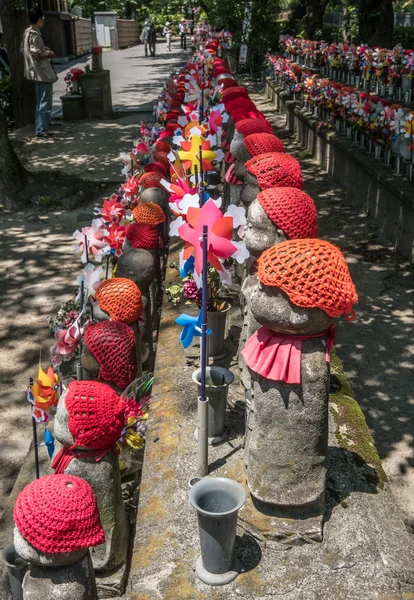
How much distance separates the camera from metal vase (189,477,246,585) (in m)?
2.49

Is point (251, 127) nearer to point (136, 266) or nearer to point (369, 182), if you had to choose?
point (136, 266)

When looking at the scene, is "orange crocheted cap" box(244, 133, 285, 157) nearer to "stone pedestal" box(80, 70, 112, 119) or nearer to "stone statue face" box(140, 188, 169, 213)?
"stone statue face" box(140, 188, 169, 213)

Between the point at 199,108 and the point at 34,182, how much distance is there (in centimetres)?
378

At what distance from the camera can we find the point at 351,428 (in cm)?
A: 350

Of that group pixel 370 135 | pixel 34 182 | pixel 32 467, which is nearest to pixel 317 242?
pixel 32 467

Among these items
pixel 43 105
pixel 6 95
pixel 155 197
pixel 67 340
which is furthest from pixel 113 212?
pixel 6 95

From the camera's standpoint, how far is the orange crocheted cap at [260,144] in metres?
4.52

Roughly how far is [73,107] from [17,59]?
85.0 inches

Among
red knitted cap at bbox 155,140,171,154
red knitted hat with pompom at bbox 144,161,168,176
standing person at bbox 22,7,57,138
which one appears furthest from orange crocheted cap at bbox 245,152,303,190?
standing person at bbox 22,7,57,138

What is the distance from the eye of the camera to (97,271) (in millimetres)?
3941

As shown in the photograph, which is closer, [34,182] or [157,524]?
[157,524]

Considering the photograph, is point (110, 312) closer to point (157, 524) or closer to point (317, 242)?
point (157, 524)

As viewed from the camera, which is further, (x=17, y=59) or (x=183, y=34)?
(x=183, y=34)

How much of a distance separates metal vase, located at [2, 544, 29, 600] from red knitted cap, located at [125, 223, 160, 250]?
2306 millimetres
